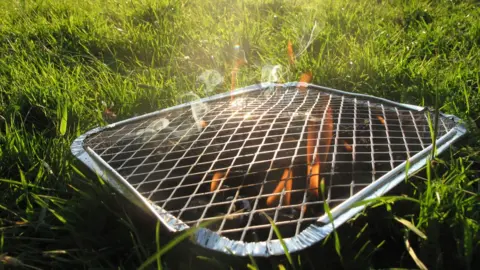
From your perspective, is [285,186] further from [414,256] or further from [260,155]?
Answer: [414,256]

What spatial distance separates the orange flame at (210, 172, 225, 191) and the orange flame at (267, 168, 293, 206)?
21cm

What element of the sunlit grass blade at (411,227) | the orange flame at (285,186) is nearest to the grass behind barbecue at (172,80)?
the sunlit grass blade at (411,227)

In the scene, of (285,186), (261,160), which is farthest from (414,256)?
(261,160)

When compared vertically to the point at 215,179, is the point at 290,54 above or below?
below

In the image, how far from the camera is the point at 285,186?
1.59 metres

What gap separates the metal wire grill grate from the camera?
152 centimetres

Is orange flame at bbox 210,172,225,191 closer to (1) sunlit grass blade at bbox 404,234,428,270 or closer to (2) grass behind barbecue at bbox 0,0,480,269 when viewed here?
(2) grass behind barbecue at bbox 0,0,480,269

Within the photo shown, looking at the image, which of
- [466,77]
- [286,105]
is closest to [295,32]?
[466,77]

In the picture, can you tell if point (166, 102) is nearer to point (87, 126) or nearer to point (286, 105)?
point (87, 126)

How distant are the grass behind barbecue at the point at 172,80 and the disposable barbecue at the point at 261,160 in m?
0.12

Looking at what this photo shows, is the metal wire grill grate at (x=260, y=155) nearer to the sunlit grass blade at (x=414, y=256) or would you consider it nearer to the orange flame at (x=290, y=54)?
the sunlit grass blade at (x=414, y=256)

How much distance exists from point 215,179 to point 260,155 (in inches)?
8.7

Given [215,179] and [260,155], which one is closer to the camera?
[215,179]

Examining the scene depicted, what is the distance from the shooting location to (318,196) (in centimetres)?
155
